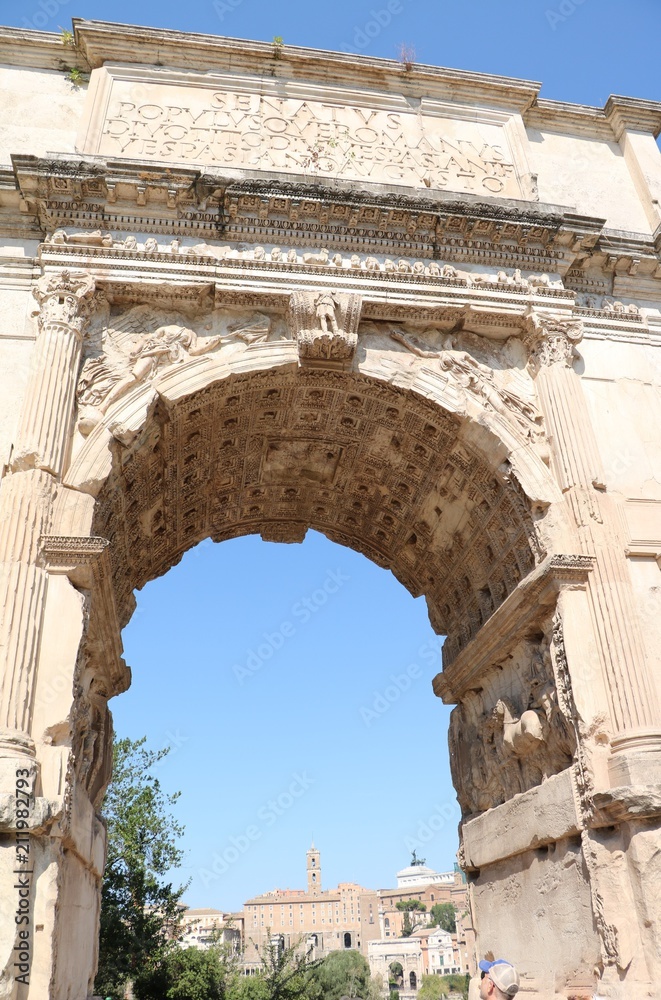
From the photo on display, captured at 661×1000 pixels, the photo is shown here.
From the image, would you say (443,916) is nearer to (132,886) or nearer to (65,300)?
(132,886)

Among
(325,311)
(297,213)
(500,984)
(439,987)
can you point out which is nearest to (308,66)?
(297,213)

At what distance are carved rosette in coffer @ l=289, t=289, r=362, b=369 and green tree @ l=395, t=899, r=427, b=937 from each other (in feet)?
302

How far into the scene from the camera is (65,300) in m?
8.15

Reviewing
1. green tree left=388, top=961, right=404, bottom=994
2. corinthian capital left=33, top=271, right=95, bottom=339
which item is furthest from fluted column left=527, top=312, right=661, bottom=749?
green tree left=388, top=961, right=404, bottom=994

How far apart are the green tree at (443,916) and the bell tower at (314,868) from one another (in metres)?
13.6

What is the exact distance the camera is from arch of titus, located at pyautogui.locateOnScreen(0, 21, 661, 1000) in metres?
6.73

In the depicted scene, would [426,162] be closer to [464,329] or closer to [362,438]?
[464,329]

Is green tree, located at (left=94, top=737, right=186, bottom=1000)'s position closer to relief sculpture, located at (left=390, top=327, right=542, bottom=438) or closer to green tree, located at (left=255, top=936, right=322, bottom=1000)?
green tree, located at (left=255, top=936, right=322, bottom=1000)

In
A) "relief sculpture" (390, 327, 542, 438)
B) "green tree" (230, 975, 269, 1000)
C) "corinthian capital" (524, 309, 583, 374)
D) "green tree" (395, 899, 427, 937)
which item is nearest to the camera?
"relief sculpture" (390, 327, 542, 438)

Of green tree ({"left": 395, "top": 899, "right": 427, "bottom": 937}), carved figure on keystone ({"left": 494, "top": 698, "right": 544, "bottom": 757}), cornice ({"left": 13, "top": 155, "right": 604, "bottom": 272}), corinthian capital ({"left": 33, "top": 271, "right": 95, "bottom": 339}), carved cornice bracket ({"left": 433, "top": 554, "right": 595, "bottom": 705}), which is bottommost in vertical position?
carved figure on keystone ({"left": 494, "top": 698, "right": 544, "bottom": 757})

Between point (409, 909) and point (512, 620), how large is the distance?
96370mm

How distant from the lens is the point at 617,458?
8.73 meters

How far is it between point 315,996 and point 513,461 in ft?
79.1

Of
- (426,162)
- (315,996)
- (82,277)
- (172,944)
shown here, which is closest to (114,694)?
(82,277)
